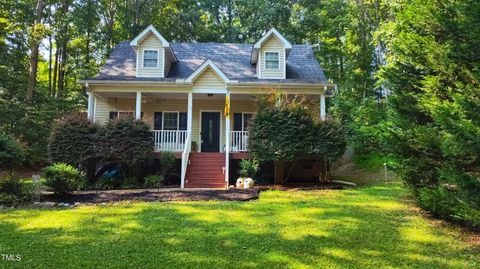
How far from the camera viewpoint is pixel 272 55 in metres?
15.4

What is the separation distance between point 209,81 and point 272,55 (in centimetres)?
329

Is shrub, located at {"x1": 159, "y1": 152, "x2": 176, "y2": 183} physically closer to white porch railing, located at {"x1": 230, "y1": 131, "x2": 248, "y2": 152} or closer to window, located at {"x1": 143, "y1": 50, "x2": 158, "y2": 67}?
white porch railing, located at {"x1": 230, "y1": 131, "x2": 248, "y2": 152}

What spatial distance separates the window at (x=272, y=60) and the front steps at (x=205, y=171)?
4710mm

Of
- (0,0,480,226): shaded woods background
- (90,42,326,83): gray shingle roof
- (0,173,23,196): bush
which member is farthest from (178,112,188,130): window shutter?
Result: (0,173,23,196): bush

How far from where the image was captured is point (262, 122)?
40.3 feet

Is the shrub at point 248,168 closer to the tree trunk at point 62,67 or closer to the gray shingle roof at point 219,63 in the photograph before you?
the gray shingle roof at point 219,63

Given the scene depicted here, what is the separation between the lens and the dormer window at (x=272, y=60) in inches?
603

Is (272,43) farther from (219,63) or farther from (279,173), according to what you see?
(279,173)

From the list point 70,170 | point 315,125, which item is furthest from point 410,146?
point 70,170

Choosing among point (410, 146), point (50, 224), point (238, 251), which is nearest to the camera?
point (238, 251)

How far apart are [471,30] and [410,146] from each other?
2578 mm

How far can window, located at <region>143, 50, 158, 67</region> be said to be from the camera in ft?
49.6

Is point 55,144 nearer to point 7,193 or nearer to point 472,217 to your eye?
point 7,193

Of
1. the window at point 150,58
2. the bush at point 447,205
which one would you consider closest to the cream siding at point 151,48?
the window at point 150,58
